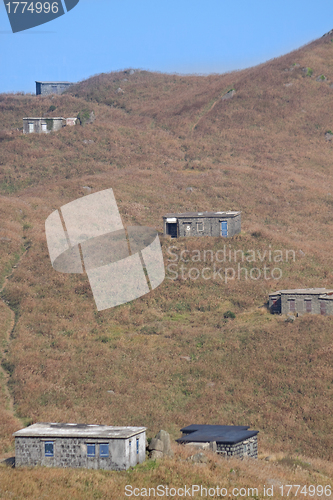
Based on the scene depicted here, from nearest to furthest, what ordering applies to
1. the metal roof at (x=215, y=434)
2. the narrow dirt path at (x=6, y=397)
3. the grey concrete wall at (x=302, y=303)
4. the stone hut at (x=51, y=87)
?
1. the metal roof at (x=215, y=434)
2. the narrow dirt path at (x=6, y=397)
3. the grey concrete wall at (x=302, y=303)
4. the stone hut at (x=51, y=87)

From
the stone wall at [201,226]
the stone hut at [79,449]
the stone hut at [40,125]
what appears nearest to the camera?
the stone hut at [79,449]

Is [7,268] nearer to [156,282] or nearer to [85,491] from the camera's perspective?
[156,282]

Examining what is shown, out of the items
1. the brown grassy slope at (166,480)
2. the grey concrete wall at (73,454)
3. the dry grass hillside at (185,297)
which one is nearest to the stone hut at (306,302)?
the dry grass hillside at (185,297)

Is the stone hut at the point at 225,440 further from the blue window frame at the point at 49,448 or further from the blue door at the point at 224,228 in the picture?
the blue door at the point at 224,228

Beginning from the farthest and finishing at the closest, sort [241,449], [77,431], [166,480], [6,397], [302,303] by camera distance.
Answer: [302,303] < [6,397] < [241,449] < [77,431] < [166,480]

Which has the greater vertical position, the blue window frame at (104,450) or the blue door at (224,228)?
the blue door at (224,228)

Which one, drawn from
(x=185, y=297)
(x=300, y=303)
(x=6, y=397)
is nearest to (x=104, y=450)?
(x=6, y=397)

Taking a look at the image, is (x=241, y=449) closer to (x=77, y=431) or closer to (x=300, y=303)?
(x=77, y=431)

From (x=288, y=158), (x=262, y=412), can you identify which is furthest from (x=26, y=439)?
(x=288, y=158)
